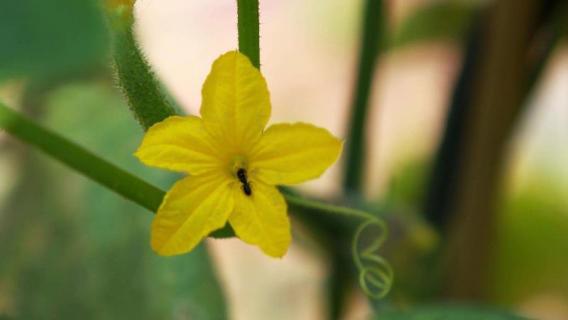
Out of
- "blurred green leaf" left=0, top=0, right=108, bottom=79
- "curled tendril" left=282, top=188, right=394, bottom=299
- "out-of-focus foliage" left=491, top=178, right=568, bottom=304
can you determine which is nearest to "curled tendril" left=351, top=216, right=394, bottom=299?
"curled tendril" left=282, top=188, right=394, bottom=299

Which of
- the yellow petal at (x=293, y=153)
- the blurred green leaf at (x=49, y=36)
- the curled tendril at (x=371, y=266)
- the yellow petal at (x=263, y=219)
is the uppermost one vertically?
the blurred green leaf at (x=49, y=36)

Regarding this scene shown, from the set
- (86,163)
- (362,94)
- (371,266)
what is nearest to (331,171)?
(362,94)

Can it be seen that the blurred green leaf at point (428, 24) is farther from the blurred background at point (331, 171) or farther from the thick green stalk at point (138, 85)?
the thick green stalk at point (138, 85)

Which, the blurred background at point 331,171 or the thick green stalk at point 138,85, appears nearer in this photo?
the thick green stalk at point 138,85

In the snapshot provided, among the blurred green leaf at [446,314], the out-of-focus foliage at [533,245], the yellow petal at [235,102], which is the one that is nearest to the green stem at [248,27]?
the yellow petal at [235,102]

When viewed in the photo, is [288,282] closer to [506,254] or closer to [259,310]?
[259,310]

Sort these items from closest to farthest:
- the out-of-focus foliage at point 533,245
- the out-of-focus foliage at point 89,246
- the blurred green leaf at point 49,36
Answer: the blurred green leaf at point 49,36 → the out-of-focus foliage at point 89,246 → the out-of-focus foliage at point 533,245

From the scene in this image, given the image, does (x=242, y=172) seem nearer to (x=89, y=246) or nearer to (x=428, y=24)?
(x=89, y=246)
